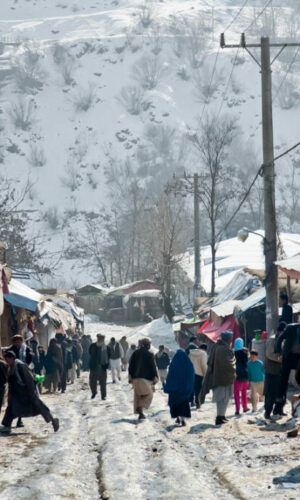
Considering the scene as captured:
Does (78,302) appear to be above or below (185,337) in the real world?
above

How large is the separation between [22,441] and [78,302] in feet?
194

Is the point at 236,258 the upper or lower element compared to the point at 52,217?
lower

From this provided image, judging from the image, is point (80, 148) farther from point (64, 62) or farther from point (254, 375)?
point (254, 375)

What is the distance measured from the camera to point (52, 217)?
119m

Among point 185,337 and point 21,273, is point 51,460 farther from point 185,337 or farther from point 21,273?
point 185,337

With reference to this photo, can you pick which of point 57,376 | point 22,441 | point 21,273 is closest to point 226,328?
point 57,376

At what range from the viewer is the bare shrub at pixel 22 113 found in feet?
490

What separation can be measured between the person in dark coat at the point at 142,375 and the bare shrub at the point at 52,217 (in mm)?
100807

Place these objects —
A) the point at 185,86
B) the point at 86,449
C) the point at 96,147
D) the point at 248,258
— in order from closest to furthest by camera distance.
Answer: the point at 86,449 → the point at 248,258 → the point at 96,147 → the point at 185,86

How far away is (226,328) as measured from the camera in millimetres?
25469

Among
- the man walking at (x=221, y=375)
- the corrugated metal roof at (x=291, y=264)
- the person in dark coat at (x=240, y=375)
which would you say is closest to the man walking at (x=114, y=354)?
the corrugated metal roof at (x=291, y=264)

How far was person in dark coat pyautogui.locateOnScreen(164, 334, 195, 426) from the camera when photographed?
50.2 feet

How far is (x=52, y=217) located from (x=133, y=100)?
42165mm

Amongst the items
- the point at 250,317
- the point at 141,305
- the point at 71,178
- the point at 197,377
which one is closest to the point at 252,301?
the point at 250,317
